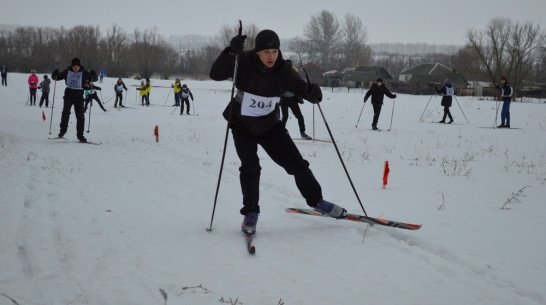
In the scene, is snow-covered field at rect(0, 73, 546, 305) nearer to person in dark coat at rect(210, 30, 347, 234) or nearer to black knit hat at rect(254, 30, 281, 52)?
person in dark coat at rect(210, 30, 347, 234)

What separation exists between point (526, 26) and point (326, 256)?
192ft

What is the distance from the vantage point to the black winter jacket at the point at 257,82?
402 centimetres

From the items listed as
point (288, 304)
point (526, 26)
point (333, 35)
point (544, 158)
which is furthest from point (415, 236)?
point (333, 35)

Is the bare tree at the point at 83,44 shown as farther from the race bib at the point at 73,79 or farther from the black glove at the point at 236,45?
the black glove at the point at 236,45

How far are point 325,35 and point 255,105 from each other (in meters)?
113

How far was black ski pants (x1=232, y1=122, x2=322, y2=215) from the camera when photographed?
4.14m

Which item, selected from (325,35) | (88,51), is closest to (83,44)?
(88,51)

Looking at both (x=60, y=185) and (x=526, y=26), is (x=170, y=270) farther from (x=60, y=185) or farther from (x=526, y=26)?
(x=526, y=26)

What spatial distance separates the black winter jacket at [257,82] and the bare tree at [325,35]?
109m

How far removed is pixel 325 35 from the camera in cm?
11131

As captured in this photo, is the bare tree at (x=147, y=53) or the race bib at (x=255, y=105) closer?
the race bib at (x=255, y=105)

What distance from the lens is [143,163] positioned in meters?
8.05

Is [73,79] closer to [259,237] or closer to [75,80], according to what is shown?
[75,80]

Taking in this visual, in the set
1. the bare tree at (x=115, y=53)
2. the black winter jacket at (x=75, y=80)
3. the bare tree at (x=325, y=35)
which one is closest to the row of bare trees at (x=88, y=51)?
the bare tree at (x=115, y=53)
